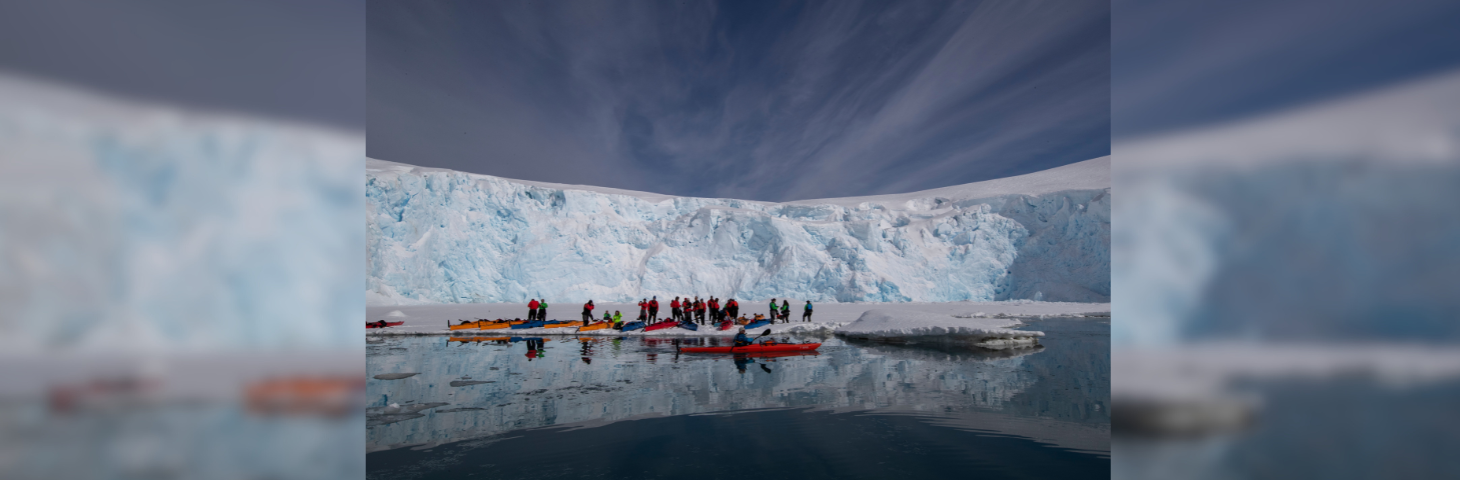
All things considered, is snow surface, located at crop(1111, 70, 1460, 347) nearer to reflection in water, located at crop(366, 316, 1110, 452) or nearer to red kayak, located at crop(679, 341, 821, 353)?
reflection in water, located at crop(366, 316, 1110, 452)

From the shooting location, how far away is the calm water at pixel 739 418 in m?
4.97

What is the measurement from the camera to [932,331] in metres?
14.6

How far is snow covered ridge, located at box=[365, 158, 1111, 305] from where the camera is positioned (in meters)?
31.9

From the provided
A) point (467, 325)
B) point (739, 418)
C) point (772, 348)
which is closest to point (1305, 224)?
point (739, 418)

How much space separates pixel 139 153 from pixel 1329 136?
14.2ft

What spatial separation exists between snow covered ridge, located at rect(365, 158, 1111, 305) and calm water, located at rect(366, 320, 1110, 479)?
871 inches

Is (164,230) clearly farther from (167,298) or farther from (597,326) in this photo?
(597,326)

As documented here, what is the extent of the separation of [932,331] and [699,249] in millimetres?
24264

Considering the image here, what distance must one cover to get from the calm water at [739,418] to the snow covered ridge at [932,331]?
198cm

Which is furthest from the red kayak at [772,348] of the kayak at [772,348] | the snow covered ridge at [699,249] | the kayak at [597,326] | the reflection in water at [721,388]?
the snow covered ridge at [699,249]

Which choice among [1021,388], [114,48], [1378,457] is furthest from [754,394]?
[114,48]

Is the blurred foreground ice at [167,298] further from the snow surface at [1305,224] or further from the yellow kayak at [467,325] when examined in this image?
the yellow kayak at [467,325]

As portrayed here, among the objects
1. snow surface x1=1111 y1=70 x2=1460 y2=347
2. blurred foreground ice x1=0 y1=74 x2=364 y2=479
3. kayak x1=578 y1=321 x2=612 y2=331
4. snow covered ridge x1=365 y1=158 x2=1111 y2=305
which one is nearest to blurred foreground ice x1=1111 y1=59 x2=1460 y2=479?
snow surface x1=1111 y1=70 x2=1460 y2=347

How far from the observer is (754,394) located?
26.8 feet
